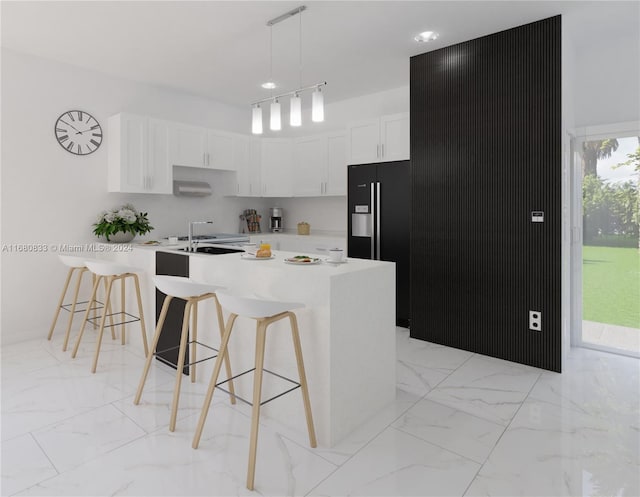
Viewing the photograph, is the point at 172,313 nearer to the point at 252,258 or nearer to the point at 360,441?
the point at 252,258

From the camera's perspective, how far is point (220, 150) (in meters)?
5.05

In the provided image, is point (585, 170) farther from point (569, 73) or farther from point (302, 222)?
point (302, 222)

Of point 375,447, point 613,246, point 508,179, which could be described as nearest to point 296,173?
point 508,179

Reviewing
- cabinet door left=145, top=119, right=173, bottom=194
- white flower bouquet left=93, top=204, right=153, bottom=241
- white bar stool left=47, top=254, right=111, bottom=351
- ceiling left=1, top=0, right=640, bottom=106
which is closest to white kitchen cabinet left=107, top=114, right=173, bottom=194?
cabinet door left=145, top=119, right=173, bottom=194

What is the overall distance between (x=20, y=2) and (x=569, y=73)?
4285 mm

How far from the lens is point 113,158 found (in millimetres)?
4273

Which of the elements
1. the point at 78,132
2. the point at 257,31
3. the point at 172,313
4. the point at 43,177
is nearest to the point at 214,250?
the point at 172,313

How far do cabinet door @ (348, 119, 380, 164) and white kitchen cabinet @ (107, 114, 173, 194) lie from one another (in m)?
2.09

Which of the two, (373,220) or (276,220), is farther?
(276,220)

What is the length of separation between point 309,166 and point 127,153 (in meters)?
2.25

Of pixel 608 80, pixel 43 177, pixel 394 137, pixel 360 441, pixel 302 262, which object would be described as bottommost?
pixel 360 441

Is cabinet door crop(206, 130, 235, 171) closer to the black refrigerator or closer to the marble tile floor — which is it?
the black refrigerator

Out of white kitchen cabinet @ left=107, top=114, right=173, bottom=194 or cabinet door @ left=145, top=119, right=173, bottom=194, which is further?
cabinet door @ left=145, top=119, right=173, bottom=194

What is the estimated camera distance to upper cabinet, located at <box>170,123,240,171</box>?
4590 mm
